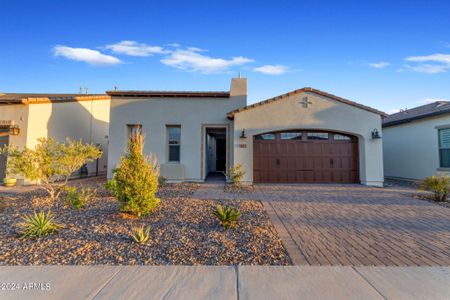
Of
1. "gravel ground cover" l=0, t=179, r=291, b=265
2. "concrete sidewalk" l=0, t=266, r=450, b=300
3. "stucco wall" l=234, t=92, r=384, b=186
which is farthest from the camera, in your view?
"stucco wall" l=234, t=92, r=384, b=186

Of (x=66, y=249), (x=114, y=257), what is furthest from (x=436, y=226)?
(x=66, y=249)

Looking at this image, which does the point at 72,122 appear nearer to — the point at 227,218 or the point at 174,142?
the point at 174,142

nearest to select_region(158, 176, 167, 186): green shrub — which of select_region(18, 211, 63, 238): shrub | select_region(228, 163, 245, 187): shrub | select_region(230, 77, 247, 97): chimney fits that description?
select_region(228, 163, 245, 187): shrub

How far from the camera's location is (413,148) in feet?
43.4

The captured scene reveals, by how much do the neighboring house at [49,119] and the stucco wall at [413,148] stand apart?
2037 centimetres

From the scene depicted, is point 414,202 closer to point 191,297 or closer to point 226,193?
point 226,193

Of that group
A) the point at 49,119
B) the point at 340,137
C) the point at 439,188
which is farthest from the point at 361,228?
the point at 49,119

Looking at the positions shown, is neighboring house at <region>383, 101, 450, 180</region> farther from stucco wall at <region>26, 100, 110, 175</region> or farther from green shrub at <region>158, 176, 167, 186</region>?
stucco wall at <region>26, 100, 110, 175</region>

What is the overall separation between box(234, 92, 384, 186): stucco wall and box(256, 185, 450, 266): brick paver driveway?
10.8 ft

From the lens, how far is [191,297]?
255 centimetres

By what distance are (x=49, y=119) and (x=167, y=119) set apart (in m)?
6.82

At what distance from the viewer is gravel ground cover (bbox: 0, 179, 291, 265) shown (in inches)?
139

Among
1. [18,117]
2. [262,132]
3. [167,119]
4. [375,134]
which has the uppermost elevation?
[167,119]

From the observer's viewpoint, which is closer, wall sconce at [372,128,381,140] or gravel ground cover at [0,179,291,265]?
gravel ground cover at [0,179,291,265]
